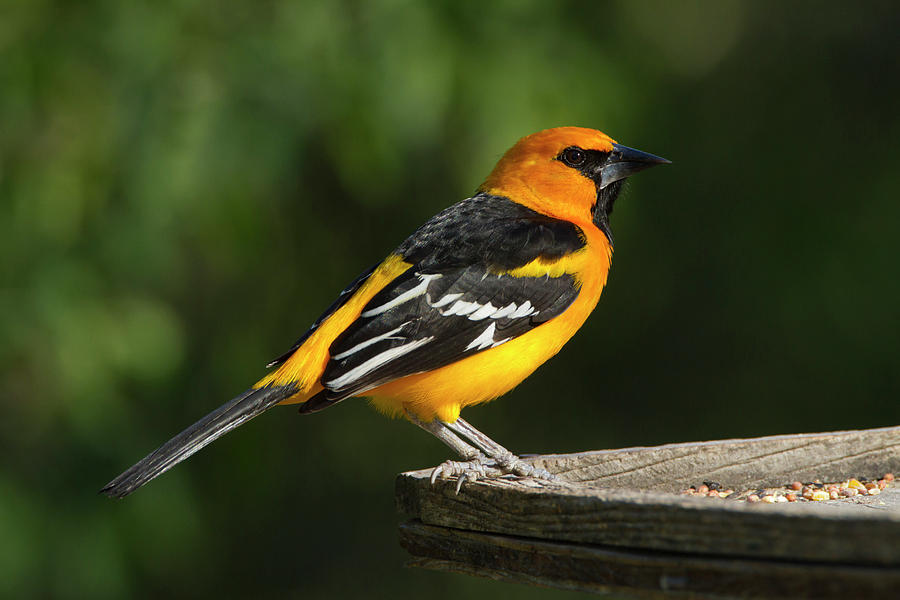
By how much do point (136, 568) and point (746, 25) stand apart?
18.7 ft

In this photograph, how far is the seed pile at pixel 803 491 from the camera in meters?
3.25

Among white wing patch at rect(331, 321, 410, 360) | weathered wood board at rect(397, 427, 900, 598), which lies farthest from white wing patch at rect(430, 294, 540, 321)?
weathered wood board at rect(397, 427, 900, 598)

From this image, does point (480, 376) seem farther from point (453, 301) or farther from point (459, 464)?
point (459, 464)

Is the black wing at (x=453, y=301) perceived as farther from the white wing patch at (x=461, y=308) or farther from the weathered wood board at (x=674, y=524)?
the weathered wood board at (x=674, y=524)

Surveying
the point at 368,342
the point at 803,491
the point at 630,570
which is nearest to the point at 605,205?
the point at 368,342

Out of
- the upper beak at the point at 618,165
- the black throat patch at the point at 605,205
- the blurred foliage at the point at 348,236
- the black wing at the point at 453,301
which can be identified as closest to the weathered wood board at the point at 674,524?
the black wing at the point at 453,301

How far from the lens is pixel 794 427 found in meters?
7.05

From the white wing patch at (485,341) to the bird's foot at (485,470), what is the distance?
1.21 feet

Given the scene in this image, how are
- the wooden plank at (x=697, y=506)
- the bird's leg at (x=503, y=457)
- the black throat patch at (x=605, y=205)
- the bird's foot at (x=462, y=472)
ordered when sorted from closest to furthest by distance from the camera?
the wooden plank at (x=697, y=506), the bird's foot at (x=462, y=472), the bird's leg at (x=503, y=457), the black throat patch at (x=605, y=205)

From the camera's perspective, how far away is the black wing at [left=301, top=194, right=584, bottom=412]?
3535 mm

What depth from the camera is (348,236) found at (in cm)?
635

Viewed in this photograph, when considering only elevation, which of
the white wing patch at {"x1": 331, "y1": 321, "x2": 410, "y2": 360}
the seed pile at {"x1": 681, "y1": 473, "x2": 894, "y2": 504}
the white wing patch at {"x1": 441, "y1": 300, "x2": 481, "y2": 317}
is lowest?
the seed pile at {"x1": 681, "y1": 473, "x2": 894, "y2": 504}

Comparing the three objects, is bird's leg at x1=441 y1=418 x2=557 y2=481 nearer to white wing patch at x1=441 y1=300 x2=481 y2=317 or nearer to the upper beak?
white wing patch at x1=441 y1=300 x2=481 y2=317

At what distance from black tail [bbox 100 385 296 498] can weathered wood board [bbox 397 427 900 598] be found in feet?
2.51
